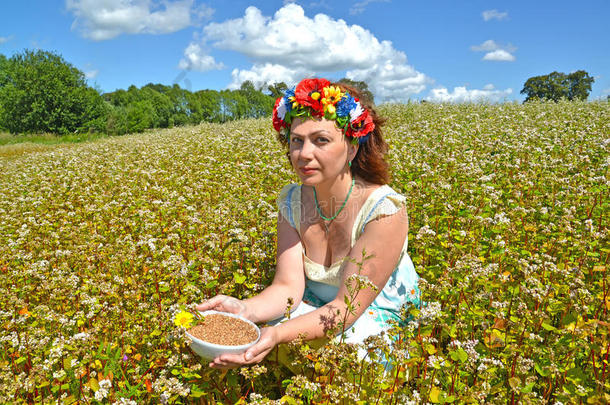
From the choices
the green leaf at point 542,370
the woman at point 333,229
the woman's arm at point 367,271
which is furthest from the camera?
the woman at point 333,229

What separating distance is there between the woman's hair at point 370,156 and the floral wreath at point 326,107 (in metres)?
0.13

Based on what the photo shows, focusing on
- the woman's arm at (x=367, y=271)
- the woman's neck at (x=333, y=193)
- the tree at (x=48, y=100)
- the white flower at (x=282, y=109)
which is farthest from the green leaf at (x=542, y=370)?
the tree at (x=48, y=100)

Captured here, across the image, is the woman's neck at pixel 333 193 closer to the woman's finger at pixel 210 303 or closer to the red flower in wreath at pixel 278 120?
the red flower in wreath at pixel 278 120

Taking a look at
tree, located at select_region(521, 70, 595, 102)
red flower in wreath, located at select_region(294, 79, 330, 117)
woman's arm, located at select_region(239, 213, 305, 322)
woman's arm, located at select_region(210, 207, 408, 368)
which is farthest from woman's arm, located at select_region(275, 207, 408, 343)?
tree, located at select_region(521, 70, 595, 102)

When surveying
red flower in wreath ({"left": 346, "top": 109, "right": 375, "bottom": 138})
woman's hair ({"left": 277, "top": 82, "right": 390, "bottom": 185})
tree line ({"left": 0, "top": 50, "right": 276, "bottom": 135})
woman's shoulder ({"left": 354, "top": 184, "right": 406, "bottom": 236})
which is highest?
tree line ({"left": 0, "top": 50, "right": 276, "bottom": 135})

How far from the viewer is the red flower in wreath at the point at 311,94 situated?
261 centimetres

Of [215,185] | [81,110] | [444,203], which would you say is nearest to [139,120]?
[81,110]

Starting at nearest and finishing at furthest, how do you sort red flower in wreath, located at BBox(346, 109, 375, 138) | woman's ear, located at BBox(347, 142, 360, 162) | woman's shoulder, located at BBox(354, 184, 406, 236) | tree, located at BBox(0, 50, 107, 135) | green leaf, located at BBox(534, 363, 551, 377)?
green leaf, located at BBox(534, 363, 551, 377)
woman's shoulder, located at BBox(354, 184, 406, 236)
red flower in wreath, located at BBox(346, 109, 375, 138)
woman's ear, located at BBox(347, 142, 360, 162)
tree, located at BBox(0, 50, 107, 135)

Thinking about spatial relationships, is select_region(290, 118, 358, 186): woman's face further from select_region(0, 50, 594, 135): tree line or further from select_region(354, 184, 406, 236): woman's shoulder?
select_region(0, 50, 594, 135): tree line

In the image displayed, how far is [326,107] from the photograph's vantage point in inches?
102

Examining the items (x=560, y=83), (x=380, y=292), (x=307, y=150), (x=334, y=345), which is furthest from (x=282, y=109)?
(x=560, y=83)

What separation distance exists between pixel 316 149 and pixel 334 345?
131 centimetres

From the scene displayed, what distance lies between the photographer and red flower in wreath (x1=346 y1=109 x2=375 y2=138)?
109 inches

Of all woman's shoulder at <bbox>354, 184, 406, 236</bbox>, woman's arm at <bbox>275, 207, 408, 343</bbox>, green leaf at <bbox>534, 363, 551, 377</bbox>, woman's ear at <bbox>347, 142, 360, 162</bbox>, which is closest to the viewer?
green leaf at <bbox>534, 363, 551, 377</bbox>
